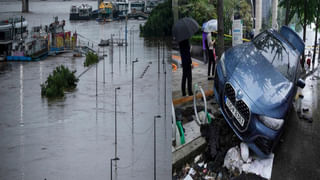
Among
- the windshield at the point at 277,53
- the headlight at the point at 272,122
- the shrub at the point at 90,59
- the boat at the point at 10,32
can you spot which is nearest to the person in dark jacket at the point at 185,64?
the windshield at the point at 277,53

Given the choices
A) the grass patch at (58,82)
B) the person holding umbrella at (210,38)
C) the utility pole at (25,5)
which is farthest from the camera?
the grass patch at (58,82)

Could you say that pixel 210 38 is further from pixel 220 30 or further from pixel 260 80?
pixel 260 80

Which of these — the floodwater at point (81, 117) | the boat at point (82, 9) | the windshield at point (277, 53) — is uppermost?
the boat at point (82, 9)

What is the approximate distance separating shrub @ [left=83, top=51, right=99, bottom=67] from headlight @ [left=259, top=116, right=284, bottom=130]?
2087 mm

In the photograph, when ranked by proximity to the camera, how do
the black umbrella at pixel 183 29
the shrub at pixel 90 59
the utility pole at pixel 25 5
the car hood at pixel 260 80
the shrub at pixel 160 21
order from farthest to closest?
the shrub at pixel 90 59, the utility pole at pixel 25 5, the shrub at pixel 160 21, the black umbrella at pixel 183 29, the car hood at pixel 260 80

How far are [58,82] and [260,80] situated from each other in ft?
7.14

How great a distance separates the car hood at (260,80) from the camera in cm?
238

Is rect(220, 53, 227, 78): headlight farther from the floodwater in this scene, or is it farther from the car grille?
the floodwater

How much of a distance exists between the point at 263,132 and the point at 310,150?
0.46 metres

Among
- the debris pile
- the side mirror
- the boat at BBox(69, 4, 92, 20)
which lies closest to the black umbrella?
the debris pile

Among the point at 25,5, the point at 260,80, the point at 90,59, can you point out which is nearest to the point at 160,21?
the point at 260,80

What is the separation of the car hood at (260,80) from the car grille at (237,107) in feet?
0.17

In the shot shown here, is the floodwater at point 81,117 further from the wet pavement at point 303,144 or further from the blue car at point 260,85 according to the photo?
the wet pavement at point 303,144

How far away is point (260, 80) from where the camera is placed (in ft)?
8.01
